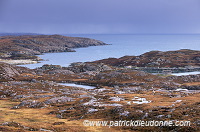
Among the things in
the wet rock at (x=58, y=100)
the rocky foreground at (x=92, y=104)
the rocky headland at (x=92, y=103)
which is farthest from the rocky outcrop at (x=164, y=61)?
the wet rock at (x=58, y=100)

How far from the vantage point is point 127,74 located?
12238 centimetres

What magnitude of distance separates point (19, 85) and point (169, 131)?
75.9m

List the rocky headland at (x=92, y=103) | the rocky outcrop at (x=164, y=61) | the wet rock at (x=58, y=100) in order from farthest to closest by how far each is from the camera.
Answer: the rocky outcrop at (x=164, y=61)
the wet rock at (x=58, y=100)
the rocky headland at (x=92, y=103)

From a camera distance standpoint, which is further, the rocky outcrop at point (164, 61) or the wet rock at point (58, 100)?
the rocky outcrop at point (164, 61)

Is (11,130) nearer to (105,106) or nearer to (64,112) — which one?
(64,112)

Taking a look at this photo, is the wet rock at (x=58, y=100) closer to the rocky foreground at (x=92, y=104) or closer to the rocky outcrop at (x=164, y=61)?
the rocky foreground at (x=92, y=104)

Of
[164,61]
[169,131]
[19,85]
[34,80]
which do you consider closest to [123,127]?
[169,131]

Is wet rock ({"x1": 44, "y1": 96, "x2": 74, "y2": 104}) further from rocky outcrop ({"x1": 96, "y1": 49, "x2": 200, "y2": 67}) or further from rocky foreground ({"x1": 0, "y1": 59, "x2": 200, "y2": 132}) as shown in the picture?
rocky outcrop ({"x1": 96, "y1": 49, "x2": 200, "y2": 67})

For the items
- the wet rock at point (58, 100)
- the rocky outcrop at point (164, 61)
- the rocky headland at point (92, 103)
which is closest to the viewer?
the rocky headland at point (92, 103)

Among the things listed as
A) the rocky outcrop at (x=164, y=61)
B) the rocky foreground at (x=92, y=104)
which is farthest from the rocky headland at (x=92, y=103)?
the rocky outcrop at (x=164, y=61)

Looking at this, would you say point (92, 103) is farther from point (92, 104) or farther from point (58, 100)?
point (58, 100)

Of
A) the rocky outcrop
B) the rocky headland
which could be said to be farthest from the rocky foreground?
the rocky outcrop

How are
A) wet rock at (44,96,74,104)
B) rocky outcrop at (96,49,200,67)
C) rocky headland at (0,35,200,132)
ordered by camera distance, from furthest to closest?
rocky outcrop at (96,49,200,67) < wet rock at (44,96,74,104) < rocky headland at (0,35,200,132)

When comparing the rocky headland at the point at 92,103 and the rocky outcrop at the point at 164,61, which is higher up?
the rocky outcrop at the point at 164,61
